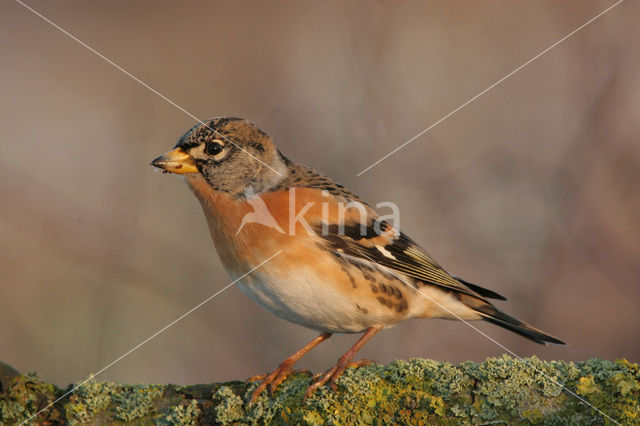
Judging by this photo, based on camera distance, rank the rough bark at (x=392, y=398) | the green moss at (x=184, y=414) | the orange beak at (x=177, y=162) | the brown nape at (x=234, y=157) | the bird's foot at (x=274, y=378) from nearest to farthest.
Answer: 1. the rough bark at (x=392, y=398)
2. the green moss at (x=184, y=414)
3. the bird's foot at (x=274, y=378)
4. the orange beak at (x=177, y=162)
5. the brown nape at (x=234, y=157)

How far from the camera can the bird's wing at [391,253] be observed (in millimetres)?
3477

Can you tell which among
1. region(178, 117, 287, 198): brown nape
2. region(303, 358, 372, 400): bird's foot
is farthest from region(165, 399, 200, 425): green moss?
region(178, 117, 287, 198): brown nape

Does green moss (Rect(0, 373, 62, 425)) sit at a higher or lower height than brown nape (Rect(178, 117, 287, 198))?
lower

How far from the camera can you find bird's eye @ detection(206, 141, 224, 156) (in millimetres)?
3590

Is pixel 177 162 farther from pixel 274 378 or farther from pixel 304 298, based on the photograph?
pixel 274 378

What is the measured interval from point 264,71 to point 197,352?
2.34 meters

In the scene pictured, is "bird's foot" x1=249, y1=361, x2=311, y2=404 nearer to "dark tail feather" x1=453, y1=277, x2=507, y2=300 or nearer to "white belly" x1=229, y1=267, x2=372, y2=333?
"white belly" x1=229, y1=267, x2=372, y2=333

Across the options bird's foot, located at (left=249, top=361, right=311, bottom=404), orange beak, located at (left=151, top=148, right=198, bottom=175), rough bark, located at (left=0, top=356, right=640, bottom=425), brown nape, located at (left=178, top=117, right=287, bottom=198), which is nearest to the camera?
rough bark, located at (left=0, top=356, right=640, bottom=425)

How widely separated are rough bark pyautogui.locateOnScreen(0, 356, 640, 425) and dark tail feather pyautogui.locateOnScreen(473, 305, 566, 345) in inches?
46.7

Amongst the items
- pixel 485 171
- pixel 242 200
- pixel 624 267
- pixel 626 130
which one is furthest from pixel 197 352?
pixel 626 130

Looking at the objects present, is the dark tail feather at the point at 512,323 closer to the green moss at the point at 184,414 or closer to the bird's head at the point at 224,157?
the bird's head at the point at 224,157

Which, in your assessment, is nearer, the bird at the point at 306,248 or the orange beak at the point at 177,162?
the bird at the point at 306,248

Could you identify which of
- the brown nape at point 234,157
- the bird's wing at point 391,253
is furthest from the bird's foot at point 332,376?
the brown nape at point 234,157

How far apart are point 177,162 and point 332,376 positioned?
4.86ft
